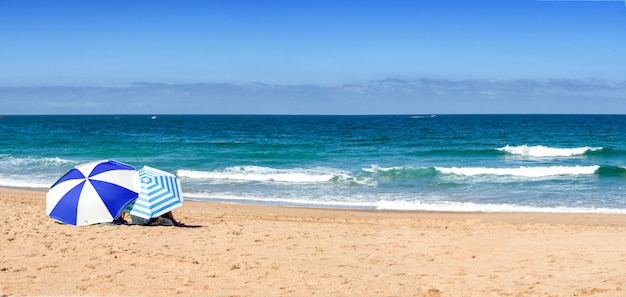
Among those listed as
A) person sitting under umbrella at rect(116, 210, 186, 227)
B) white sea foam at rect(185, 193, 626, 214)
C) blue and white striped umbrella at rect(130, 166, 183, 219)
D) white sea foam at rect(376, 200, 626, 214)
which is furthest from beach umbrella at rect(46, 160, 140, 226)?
white sea foam at rect(376, 200, 626, 214)

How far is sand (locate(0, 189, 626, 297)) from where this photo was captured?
6660 millimetres

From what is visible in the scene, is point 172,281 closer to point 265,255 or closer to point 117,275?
point 117,275

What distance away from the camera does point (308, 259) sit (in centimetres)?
834

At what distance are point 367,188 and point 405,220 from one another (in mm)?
6382

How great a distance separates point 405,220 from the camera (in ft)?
44.5

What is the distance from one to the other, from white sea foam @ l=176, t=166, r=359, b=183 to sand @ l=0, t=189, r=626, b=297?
9434mm

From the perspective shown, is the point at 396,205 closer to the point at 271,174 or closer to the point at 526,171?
the point at 271,174

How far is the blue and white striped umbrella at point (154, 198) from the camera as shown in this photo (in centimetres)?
1029

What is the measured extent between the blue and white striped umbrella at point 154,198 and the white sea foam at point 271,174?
11648 mm

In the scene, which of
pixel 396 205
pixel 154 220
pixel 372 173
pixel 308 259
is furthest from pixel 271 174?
pixel 308 259

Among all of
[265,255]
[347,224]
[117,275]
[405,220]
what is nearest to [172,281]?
[117,275]

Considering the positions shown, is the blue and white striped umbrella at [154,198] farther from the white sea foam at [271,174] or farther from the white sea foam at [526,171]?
the white sea foam at [526,171]

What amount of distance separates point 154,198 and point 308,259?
3.51m

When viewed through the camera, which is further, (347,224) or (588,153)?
(588,153)
